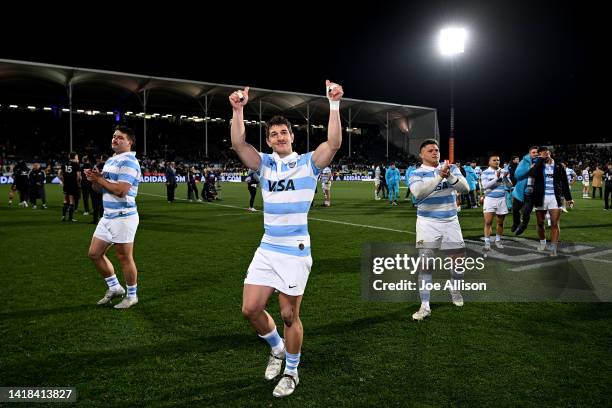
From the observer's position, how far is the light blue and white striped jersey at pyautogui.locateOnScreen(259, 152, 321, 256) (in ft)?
11.3

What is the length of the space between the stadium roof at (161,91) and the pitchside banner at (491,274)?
38304mm

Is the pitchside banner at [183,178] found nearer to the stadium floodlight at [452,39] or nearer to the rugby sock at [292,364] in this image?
the stadium floodlight at [452,39]

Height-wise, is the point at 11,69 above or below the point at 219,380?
above

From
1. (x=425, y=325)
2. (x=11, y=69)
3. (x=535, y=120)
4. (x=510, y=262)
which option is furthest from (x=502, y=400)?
(x=535, y=120)

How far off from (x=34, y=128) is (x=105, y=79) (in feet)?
69.6

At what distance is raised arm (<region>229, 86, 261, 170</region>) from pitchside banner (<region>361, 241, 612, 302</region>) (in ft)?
8.98

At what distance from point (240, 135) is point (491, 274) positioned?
5203 mm

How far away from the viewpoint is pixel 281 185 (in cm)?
347

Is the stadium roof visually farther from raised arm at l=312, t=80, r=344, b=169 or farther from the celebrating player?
raised arm at l=312, t=80, r=344, b=169

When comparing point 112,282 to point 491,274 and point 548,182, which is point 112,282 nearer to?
point 491,274

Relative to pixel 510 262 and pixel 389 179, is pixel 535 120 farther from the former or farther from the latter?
pixel 510 262

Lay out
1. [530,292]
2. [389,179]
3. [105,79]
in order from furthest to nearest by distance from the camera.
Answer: [105,79], [389,179], [530,292]

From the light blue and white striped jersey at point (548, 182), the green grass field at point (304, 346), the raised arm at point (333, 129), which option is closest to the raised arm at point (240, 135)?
the raised arm at point (333, 129)

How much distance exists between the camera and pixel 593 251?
8.91 m
